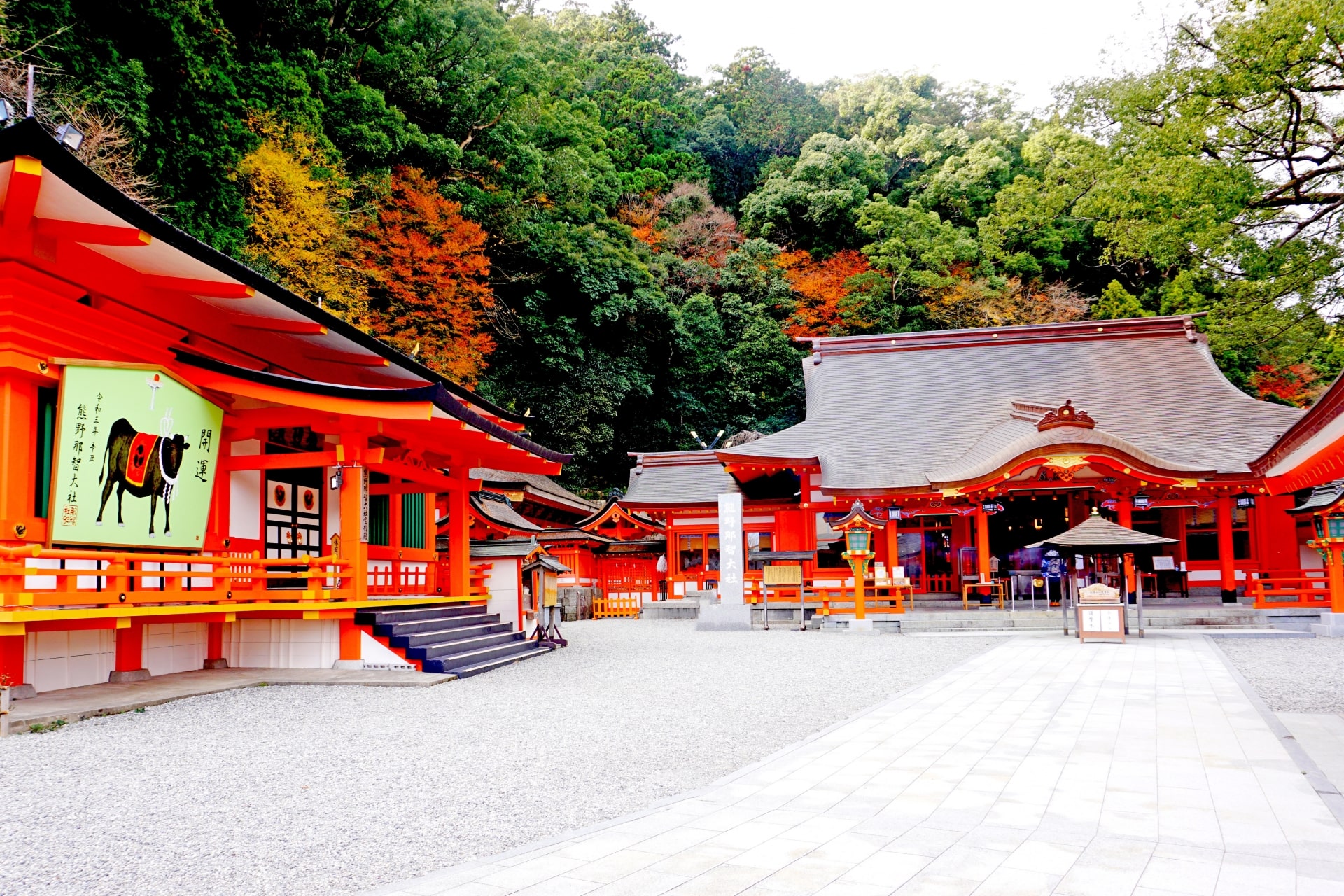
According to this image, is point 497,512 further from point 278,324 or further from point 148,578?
point 148,578

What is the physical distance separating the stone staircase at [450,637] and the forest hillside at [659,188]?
10627mm

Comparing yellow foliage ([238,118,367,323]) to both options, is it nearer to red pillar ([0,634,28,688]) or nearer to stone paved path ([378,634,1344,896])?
red pillar ([0,634,28,688])

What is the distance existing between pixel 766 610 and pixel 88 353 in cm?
1307

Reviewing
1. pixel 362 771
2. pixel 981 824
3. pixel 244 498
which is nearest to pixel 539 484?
pixel 244 498

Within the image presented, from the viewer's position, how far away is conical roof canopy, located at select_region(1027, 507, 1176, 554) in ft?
46.2

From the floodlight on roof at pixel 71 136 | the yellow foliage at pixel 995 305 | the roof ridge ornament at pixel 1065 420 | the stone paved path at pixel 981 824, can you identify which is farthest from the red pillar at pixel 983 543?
the floodlight on roof at pixel 71 136

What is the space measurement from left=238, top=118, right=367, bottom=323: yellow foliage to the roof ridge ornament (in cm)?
1644

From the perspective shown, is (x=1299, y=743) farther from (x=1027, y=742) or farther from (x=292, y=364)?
(x=292, y=364)

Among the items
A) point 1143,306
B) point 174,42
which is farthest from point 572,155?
point 1143,306

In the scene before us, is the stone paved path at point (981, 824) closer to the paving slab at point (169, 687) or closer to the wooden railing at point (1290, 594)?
the paving slab at point (169, 687)

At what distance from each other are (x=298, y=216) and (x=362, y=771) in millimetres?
18425

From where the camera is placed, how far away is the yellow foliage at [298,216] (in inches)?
786

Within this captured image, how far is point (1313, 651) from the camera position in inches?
460

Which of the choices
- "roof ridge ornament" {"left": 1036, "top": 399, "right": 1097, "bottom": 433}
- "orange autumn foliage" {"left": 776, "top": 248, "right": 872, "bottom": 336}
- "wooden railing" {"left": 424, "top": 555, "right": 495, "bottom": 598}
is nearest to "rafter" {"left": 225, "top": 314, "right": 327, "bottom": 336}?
"wooden railing" {"left": 424, "top": 555, "right": 495, "bottom": 598}
